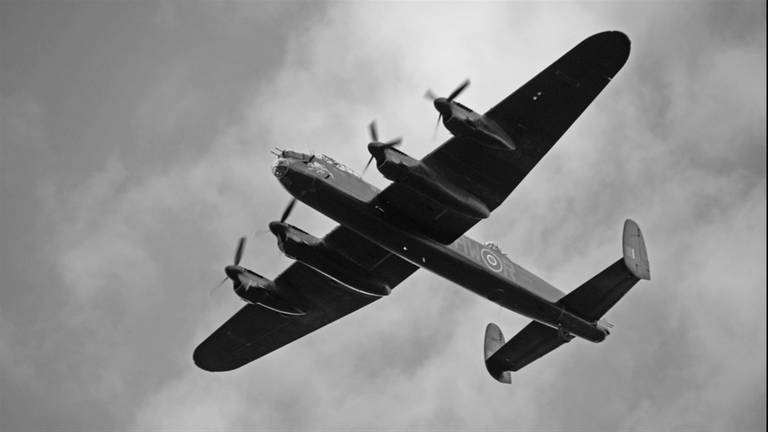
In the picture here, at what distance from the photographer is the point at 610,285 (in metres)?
33.5

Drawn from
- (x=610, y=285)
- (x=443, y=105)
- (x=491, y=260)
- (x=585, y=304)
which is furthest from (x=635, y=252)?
(x=443, y=105)

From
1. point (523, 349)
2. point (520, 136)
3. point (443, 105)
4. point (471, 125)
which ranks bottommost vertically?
point (523, 349)

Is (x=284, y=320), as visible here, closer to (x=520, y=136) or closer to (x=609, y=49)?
(x=520, y=136)

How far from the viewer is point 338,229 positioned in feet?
111

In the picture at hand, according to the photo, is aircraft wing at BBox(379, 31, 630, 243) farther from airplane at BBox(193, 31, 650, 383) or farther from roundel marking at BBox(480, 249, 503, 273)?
roundel marking at BBox(480, 249, 503, 273)

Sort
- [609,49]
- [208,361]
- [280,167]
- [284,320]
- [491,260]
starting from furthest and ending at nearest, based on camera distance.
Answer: [208,361], [284,320], [491,260], [280,167], [609,49]

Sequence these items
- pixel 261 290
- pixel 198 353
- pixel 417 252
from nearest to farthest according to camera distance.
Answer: pixel 417 252 → pixel 261 290 → pixel 198 353

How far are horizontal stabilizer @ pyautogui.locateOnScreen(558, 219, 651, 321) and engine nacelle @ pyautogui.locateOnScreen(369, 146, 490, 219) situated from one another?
5.38 m

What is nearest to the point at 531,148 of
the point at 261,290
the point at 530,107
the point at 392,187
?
the point at 530,107

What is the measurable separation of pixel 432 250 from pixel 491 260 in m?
2.60

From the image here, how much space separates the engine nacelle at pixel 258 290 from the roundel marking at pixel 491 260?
8.70 meters

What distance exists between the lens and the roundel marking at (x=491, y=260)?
33188mm

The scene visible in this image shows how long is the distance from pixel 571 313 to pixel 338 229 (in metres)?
9.36

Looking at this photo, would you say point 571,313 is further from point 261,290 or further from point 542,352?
point 261,290
